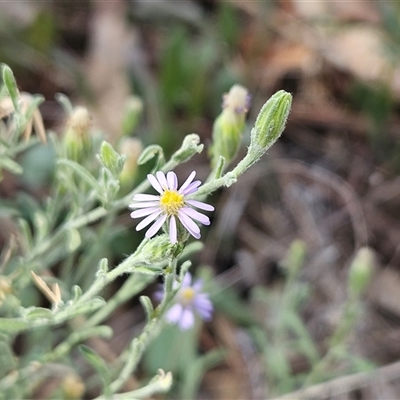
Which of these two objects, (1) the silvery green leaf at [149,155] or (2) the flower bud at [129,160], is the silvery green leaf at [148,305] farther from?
(2) the flower bud at [129,160]

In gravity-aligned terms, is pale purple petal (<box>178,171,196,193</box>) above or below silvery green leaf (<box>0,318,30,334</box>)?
above

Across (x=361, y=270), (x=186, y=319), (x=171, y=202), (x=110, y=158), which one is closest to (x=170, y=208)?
(x=171, y=202)

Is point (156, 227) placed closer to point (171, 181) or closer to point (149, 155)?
point (171, 181)

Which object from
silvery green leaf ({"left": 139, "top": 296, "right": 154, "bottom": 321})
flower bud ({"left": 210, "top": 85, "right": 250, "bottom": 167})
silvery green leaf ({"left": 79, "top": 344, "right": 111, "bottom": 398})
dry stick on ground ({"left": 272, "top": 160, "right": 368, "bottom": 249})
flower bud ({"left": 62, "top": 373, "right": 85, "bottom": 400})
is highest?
dry stick on ground ({"left": 272, "top": 160, "right": 368, "bottom": 249})

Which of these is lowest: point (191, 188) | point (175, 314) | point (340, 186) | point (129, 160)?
point (191, 188)

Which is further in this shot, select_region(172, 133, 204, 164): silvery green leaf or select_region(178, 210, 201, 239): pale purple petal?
select_region(172, 133, 204, 164): silvery green leaf

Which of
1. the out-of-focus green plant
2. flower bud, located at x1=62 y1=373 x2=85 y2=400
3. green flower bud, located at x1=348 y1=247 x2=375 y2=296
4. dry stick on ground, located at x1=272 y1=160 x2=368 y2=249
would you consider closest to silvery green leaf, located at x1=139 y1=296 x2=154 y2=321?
the out-of-focus green plant

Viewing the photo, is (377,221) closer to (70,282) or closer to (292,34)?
(292,34)

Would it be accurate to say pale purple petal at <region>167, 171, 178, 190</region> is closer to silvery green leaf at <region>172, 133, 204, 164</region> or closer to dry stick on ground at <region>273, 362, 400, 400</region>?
silvery green leaf at <region>172, 133, 204, 164</region>
